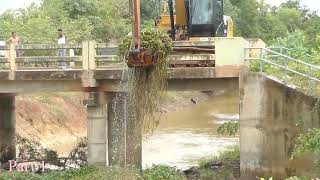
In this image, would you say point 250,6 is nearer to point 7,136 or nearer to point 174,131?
point 174,131

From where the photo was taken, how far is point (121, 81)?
16312mm

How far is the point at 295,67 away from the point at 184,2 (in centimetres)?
425

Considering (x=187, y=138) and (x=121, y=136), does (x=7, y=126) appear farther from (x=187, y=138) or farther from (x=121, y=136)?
(x=187, y=138)

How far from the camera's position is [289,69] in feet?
48.5

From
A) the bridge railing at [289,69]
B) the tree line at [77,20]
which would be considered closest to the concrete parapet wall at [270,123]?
the bridge railing at [289,69]

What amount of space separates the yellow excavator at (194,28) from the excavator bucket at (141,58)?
323 centimetres

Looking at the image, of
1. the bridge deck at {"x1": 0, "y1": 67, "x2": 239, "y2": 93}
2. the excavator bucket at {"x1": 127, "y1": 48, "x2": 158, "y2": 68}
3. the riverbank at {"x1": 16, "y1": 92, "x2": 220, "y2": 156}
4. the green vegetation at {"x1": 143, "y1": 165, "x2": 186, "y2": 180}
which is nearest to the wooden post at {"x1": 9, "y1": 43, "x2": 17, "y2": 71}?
the bridge deck at {"x1": 0, "y1": 67, "x2": 239, "y2": 93}

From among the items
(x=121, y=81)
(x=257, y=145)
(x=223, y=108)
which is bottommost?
(x=223, y=108)

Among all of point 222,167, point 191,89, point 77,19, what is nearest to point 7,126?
point 222,167

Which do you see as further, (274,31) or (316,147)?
(274,31)

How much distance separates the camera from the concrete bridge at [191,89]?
1475 centimetres

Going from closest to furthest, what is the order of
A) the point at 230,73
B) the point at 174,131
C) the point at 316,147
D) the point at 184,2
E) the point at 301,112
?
1. the point at 316,147
2. the point at 301,112
3. the point at 230,73
4. the point at 184,2
5. the point at 174,131

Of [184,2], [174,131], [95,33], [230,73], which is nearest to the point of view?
[230,73]

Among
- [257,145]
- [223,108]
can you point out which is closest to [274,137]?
[257,145]
